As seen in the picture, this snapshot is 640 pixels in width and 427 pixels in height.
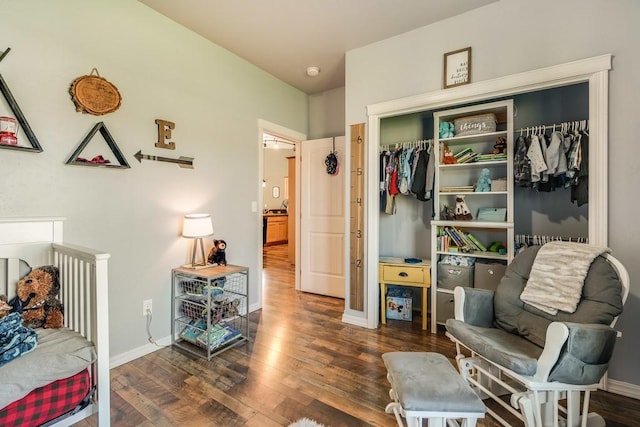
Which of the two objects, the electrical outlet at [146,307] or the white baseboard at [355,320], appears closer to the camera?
the electrical outlet at [146,307]

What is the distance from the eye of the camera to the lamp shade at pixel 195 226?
237 centimetres

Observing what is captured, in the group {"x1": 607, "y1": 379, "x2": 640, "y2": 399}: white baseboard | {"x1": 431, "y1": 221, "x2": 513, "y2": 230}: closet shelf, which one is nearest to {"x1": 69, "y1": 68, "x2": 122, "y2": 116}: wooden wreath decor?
{"x1": 431, "y1": 221, "x2": 513, "y2": 230}: closet shelf

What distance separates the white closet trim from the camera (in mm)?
1850

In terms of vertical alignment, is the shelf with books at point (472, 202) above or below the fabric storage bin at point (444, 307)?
above

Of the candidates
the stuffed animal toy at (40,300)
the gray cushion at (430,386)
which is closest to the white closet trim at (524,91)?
the gray cushion at (430,386)

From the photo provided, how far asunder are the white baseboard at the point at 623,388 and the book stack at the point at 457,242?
1161 millimetres

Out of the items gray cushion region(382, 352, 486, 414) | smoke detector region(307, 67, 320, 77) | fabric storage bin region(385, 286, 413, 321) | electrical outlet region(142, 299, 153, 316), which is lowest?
fabric storage bin region(385, 286, 413, 321)

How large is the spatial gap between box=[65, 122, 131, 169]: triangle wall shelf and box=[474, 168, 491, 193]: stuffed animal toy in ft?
9.53

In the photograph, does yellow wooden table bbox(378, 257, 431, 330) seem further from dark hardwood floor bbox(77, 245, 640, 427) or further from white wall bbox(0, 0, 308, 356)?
white wall bbox(0, 0, 308, 356)

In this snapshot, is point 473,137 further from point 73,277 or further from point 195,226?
point 73,277

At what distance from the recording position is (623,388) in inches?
71.1

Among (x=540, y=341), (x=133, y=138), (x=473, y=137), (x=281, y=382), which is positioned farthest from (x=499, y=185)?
(x=133, y=138)

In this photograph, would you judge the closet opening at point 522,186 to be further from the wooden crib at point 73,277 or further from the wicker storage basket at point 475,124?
the wooden crib at point 73,277

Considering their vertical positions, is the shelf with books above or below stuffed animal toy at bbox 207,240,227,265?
above
